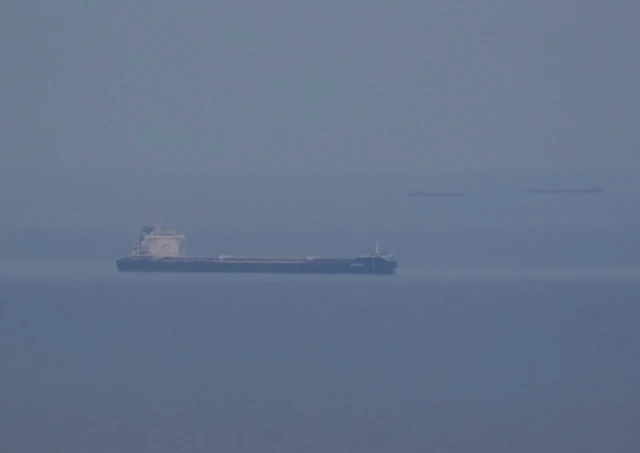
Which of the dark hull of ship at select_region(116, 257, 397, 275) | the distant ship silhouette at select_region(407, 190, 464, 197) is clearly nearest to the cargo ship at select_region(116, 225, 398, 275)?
the dark hull of ship at select_region(116, 257, 397, 275)

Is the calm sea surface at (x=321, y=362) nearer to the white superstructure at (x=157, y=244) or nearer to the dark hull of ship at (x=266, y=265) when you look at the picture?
the dark hull of ship at (x=266, y=265)

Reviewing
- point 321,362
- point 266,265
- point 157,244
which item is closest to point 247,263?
point 266,265

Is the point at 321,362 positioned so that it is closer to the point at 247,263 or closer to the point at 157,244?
the point at 247,263

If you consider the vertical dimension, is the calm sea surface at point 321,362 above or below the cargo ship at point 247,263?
below

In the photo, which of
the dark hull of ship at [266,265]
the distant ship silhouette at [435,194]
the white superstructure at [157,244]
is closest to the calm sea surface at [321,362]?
the dark hull of ship at [266,265]

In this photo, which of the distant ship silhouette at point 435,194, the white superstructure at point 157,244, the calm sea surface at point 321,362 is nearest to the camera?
the calm sea surface at point 321,362

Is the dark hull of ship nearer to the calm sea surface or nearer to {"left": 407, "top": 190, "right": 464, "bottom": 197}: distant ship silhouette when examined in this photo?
the calm sea surface
